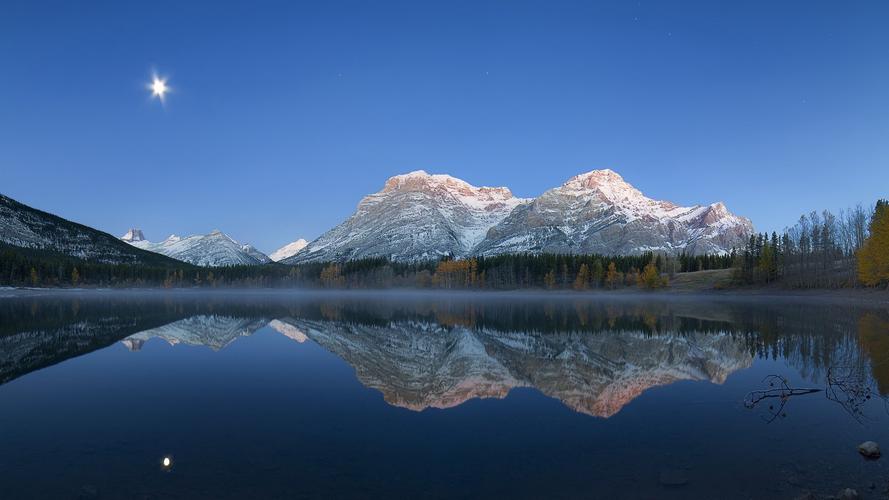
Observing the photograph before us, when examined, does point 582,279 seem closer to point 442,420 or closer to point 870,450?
point 442,420

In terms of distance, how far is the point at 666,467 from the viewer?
45.0 feet

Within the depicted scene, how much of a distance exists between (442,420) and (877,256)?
3939 inches

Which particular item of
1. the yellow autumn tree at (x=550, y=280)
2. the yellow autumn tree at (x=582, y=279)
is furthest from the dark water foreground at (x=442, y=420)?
the yellow autumn tree at (x=550, y=280)

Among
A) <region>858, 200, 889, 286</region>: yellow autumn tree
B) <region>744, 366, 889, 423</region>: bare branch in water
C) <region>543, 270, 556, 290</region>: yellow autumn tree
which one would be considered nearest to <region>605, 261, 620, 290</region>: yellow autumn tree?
<region>543, 270, 556, 290</region>: yellow autumn tree

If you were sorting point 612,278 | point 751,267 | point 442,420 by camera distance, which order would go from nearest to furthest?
point 442,420
point 751,267
point 612,278

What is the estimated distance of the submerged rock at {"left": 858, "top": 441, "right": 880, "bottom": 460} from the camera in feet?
46.9

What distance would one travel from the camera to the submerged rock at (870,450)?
46.9ft

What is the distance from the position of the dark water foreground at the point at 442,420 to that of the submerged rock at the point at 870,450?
0.33m

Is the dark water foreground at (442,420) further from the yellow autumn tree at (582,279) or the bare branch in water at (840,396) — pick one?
the yellow autumn tree at (582,279)

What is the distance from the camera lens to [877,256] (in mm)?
85250

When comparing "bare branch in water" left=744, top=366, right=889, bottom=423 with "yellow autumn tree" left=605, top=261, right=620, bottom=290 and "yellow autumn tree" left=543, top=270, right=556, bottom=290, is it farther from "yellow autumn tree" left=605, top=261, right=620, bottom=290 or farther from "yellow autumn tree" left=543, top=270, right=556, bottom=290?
"yellow autumn tree" left=543, top=270, right=556, bottom=290

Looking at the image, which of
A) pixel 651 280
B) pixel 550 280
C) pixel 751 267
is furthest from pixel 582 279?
pixel 751 267

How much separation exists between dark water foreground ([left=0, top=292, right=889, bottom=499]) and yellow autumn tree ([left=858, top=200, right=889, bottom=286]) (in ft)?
199

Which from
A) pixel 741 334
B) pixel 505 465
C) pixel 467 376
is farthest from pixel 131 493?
pixel 741 334
